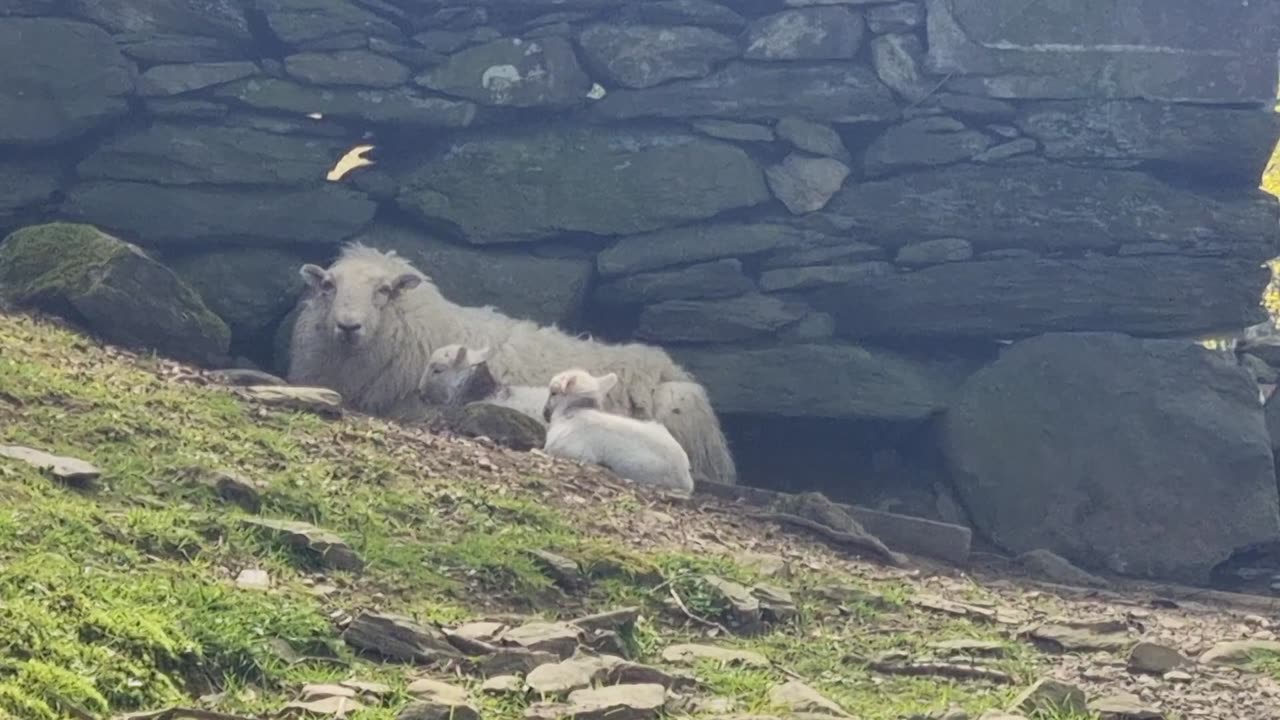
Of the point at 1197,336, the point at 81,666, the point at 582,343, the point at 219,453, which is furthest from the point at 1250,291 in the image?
the point at 81,666

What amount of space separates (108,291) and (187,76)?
2976mm

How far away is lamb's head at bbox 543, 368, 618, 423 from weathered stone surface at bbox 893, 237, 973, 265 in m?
3.64

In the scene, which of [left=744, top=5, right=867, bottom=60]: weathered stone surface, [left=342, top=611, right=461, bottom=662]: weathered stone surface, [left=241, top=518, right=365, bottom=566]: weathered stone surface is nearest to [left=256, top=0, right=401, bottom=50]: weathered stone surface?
[left=744, top=5, right=867, bottom=60]: weathered stone surface

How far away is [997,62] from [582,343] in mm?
4232

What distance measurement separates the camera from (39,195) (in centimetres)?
1305

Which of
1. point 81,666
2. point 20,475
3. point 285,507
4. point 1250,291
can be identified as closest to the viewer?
point 81,666

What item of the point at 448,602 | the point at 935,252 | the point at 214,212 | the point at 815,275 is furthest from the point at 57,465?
the point at 935,252

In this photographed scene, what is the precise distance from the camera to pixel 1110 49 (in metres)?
14.2

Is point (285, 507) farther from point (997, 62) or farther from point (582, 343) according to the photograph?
point (997, 62)

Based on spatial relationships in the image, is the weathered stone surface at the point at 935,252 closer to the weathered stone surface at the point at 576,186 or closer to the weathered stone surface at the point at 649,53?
the weathered stone surface at the point at 576,186

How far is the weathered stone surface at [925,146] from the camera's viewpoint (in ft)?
46.1

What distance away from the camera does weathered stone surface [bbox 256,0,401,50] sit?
1377cm

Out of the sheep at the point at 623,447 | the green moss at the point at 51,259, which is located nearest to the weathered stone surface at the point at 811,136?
the sheep at the point at 623,447

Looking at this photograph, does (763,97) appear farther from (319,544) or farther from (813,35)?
(319,544)
